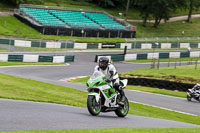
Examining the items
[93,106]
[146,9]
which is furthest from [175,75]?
[146,9]

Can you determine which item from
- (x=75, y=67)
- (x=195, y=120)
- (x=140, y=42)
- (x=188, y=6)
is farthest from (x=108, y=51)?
(x=195, y=120)

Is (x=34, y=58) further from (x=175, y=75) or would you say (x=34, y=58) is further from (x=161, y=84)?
(x=161, y=84)

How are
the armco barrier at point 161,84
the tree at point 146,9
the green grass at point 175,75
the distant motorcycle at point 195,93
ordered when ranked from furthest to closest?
the tree at point 146,9
the green grass at point 175,75
the armco barrier at point 161,84
the distant motorcycle at point 195,93

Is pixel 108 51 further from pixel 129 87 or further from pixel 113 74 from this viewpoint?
pixel 113 74

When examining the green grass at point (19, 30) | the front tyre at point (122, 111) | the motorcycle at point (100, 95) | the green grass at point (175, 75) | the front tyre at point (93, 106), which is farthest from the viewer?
the green grass at point (19, 30)

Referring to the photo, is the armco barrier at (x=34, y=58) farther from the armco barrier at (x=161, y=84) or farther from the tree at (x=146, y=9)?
the tree at (x=146, y=9)

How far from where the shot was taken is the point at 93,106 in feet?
42.3

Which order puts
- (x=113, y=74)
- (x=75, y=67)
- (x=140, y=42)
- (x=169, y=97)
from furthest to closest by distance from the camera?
(x=140, y=42) < (x=75, y=67) < (x=169, y=97) < (x=113, y=74)

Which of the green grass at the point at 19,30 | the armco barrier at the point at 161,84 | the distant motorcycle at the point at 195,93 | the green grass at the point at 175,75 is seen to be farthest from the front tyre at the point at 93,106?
the green grass at the point at 19,30

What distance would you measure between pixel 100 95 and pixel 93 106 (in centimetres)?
46

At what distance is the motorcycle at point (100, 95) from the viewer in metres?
12.8

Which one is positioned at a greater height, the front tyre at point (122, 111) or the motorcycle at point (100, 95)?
the motorcycle at point (100, 95)

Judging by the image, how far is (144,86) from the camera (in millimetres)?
30969

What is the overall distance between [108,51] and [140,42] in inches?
340
